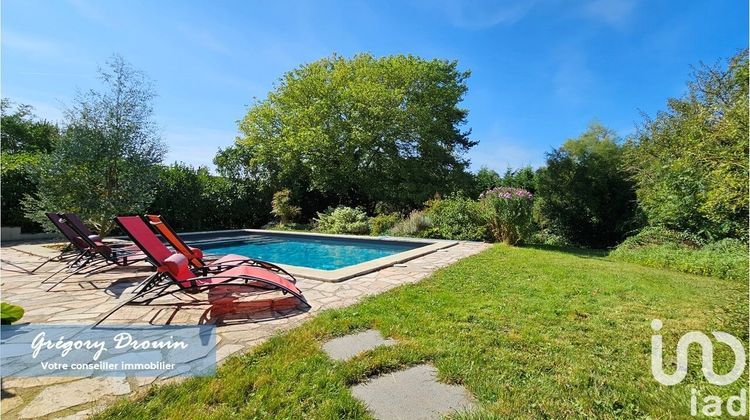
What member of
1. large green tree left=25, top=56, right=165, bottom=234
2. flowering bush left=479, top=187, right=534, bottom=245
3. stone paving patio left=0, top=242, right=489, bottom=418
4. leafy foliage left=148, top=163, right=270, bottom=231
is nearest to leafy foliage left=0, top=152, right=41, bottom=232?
large green tree left=25, top=56, right=165, bottom=234

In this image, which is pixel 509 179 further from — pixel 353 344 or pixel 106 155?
pixel 353 344

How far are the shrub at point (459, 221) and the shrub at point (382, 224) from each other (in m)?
2.10

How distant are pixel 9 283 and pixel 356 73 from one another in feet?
54.1

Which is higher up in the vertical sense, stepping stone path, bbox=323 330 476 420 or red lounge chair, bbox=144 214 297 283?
red lounge chair, bbox=144 214 297 283

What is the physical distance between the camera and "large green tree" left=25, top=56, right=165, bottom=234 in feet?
27.4

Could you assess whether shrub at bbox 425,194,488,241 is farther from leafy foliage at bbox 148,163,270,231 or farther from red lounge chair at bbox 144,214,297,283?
leafy foliage at bbox 148,163,270,231

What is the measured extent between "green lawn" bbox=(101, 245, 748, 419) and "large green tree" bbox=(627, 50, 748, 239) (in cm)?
176

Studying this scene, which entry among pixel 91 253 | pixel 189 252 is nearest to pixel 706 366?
pixel 189 252

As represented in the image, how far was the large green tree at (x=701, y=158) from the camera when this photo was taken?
13.8 ft

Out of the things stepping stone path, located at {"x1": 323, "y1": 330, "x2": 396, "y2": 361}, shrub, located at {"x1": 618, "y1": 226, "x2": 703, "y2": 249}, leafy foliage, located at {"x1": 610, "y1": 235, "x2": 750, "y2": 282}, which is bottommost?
stepping stone path, located at {"x1": 323, "y1": 330, "x2": 396, "y2": 361}

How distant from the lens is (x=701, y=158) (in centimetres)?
511

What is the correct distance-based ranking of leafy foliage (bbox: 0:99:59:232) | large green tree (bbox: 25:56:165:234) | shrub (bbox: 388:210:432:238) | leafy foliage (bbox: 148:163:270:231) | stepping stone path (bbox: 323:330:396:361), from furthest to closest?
leafy foliage (bbox: 148:163:270:231)
shrub (bbox: 388:210:432:238)
leafy foliage (bbox: 0:99:59:232)
large green tree (bbox: 25:56:165:234)
stepping stone path (bbox: 323:330:396:361)

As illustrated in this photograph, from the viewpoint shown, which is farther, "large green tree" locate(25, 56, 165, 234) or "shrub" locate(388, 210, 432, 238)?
"shrub" locate(388, 210, 432, 238)

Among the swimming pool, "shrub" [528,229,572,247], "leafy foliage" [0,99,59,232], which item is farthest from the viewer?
"shrub" [528,229,572,247]
